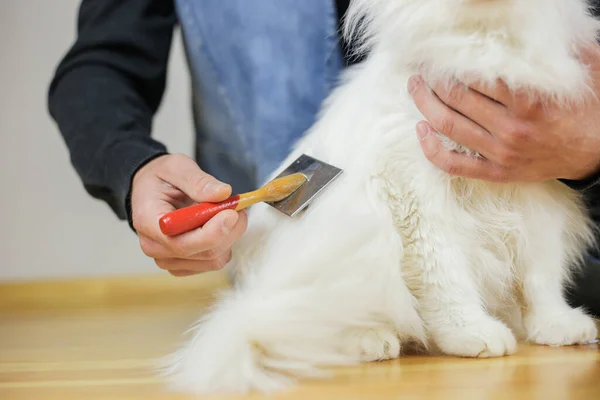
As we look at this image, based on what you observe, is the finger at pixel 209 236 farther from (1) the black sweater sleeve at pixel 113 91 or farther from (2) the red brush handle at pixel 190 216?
(1) the black sweater sleeve at pixel 113 91

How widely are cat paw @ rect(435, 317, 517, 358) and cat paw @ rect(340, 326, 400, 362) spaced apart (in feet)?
0.24

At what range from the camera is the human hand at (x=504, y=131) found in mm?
947

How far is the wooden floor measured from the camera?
769mm

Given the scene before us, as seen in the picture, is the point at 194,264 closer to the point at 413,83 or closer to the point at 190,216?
the point at 190,216

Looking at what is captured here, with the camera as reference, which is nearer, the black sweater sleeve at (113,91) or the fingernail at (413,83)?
the fingernail at (413,83)

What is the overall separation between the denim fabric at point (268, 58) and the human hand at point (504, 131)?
0.54 m

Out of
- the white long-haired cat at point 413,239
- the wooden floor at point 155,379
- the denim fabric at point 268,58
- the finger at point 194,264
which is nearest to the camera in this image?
the wooden floor at point 155,379

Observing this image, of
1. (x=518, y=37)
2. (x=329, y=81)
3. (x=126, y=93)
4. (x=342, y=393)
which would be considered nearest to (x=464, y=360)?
(x=342, y=393)

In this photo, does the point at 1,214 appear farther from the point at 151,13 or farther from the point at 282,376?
the point at 282,376

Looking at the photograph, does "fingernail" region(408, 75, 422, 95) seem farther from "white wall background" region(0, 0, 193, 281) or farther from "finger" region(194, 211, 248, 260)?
"white wall background" region(0, 0, 193, 281)

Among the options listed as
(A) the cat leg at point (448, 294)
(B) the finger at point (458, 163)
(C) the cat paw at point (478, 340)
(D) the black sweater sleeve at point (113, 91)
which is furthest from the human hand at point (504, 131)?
(D) the black sweater sleeve at point (113, 91)

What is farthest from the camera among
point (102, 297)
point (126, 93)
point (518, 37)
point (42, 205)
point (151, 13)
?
point (42, 205)

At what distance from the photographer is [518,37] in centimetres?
91

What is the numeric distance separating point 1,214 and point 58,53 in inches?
21.4
